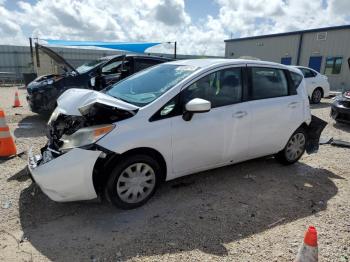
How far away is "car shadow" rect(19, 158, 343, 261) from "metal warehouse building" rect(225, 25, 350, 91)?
17.6 meters

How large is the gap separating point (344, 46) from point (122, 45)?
15.4 meters

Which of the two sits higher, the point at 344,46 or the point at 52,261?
the point at 344,46

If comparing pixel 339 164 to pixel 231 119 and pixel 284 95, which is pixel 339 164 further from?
pixel 231 119

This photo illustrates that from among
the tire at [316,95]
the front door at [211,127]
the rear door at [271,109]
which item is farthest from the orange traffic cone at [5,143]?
the tire at [316,95]

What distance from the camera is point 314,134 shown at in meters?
5.16

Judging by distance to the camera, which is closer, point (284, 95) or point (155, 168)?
point (155, 168)

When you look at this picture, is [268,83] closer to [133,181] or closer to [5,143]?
[133,181]

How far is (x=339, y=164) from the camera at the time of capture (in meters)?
5.33

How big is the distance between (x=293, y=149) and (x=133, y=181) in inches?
114

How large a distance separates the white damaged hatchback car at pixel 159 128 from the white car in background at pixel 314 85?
8.56 metres

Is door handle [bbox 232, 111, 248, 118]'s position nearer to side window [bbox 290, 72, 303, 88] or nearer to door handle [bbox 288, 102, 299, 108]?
door handle [bbox 288, 102, 299, 108]

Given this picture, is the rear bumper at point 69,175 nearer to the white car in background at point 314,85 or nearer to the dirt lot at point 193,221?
the dirt lot at point 193,221

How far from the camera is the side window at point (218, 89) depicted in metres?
3.73

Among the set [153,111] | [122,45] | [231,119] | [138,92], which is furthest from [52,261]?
[122,45]
